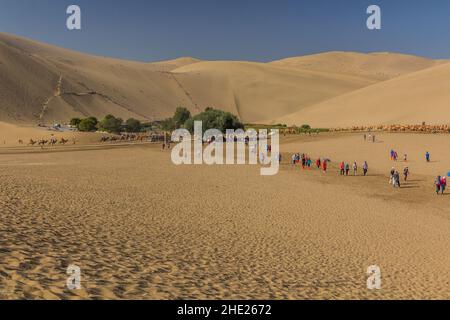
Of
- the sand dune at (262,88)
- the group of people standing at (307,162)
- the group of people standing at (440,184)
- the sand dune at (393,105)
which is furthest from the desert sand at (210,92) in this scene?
the group of people standing at (440,184)

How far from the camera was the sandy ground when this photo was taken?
8.77 m

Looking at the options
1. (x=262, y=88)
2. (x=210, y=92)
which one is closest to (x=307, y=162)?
(x=210, y=92)

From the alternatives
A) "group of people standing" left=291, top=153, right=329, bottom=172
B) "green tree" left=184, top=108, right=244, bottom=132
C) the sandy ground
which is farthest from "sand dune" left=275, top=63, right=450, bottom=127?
the sandy ground

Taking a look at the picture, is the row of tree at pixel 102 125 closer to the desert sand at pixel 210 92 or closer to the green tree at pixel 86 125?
the green tree at pixel 86 125

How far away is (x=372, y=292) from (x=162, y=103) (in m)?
122

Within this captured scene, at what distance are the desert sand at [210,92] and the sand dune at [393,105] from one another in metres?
0.22

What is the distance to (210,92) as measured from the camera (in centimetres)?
14725

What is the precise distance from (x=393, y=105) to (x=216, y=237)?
77589 mm

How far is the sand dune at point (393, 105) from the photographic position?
70863mm

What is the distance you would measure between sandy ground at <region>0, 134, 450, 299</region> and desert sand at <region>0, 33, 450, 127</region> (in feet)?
166

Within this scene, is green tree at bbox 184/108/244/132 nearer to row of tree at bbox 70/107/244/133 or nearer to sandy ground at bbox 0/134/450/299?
row of tree at bbox 70/107/244/133

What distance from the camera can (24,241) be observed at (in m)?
9.96

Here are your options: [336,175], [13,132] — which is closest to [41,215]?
[336,175]

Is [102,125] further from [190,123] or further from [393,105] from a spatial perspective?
[393,105]
